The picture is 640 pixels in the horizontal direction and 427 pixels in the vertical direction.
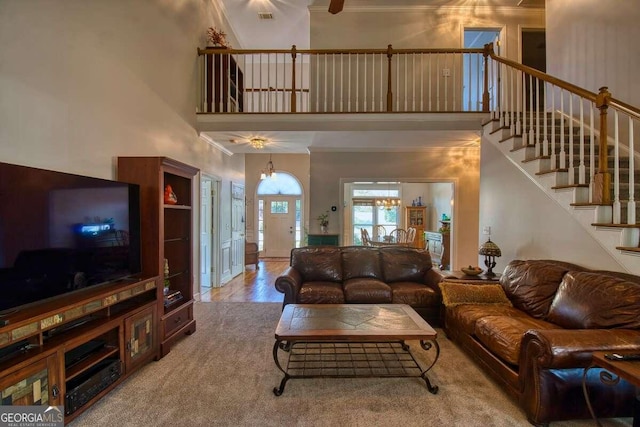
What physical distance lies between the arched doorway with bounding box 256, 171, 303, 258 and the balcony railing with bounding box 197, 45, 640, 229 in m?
3.59

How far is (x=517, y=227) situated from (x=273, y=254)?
6.93 meters

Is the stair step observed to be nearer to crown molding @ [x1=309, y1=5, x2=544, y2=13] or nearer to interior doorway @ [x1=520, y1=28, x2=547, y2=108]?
interior doorway @ [x1=520, y1=28, x2=547, y2=108]

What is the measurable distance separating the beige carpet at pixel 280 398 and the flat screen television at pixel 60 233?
88 centimetres

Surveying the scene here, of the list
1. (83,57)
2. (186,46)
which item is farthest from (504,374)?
(186,46)

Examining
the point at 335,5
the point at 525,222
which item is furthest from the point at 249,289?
the point at 335,5

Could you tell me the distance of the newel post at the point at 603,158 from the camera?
8.71 feet

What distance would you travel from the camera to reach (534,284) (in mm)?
2861

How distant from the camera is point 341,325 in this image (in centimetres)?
244

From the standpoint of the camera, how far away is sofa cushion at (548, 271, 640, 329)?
2080 mm

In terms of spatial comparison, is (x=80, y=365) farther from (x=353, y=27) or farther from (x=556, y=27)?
(x=556, y=27)

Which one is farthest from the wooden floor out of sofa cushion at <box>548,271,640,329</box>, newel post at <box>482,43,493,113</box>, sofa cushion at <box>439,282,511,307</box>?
newel post at <box>482,43,493,113</box>

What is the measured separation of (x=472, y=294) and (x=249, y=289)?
3.75 meters

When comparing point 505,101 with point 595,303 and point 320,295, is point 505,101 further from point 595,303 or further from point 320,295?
point 320,295

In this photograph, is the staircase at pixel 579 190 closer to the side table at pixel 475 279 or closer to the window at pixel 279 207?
the side table at pixel 475 279
